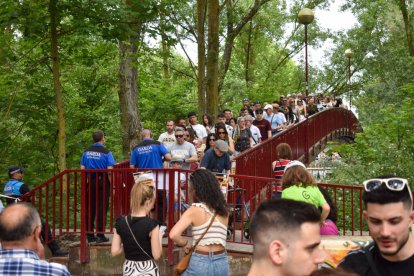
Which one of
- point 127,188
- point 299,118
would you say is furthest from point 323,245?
point 299,118

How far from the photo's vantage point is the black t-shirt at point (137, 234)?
5.93 m

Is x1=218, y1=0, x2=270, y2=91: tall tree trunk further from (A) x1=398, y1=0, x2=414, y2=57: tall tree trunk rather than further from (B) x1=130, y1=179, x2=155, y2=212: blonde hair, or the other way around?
(B) x1=130, y1=179, x2=155, y2=212: blonde hair

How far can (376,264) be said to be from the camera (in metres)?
3.31

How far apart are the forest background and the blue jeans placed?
21.0 feet

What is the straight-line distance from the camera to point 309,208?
113 inches

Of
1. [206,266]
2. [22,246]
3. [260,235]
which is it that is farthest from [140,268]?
[260,235]

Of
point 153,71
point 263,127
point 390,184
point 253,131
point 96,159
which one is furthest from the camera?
point 153,71

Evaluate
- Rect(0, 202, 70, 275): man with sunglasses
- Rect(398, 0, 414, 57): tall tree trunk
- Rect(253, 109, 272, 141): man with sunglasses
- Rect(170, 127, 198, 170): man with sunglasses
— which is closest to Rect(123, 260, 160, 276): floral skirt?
Rect(0, 202, 70, 275): man with sunglasses

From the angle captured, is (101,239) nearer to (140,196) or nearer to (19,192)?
(19,192)

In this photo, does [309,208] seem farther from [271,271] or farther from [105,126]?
[105,126]

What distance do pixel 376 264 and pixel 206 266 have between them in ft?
8.91

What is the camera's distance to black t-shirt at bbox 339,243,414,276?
3.27m

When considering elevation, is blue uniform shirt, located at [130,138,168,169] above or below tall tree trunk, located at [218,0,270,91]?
below

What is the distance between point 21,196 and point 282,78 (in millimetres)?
43089
